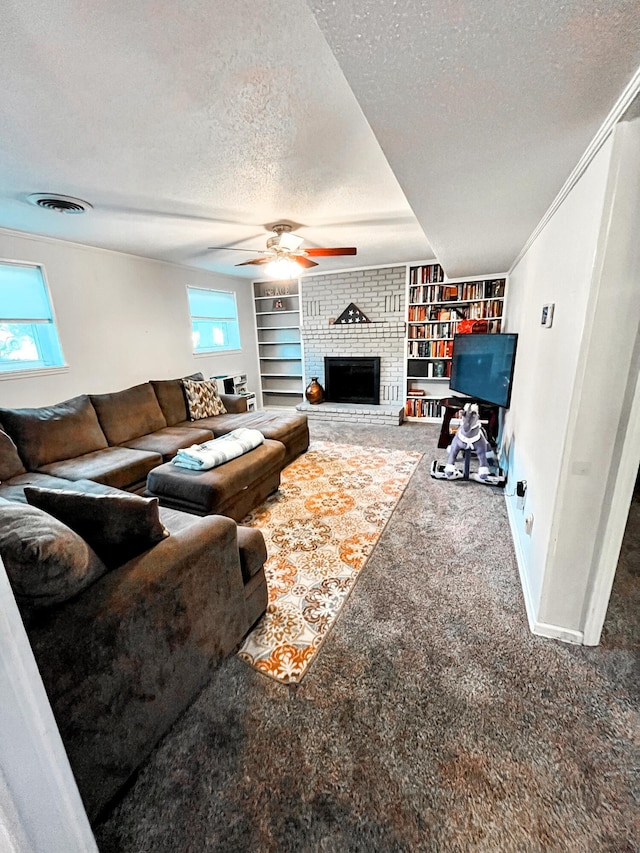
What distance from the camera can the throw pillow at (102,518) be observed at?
1.16 metres

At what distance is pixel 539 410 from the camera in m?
1.94

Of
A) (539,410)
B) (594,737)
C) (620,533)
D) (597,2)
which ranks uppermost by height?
(597,2)

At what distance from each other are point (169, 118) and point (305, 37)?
0.71m

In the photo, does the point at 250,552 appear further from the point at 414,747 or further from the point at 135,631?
the point at 414,747

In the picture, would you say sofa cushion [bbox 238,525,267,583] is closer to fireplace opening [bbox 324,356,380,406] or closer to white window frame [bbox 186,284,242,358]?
white window frame [bbox 186,284,242,358]

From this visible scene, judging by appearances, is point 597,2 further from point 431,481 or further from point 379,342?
point 379,342

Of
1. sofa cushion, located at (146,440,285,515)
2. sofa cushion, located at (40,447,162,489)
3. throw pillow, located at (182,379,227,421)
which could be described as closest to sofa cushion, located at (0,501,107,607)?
sofa cushion, located at (146,440,285,515)

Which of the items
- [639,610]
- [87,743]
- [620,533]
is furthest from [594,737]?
[87,743]

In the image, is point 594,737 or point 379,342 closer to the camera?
point 594,737

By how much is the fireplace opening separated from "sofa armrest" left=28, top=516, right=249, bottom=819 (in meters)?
4.22

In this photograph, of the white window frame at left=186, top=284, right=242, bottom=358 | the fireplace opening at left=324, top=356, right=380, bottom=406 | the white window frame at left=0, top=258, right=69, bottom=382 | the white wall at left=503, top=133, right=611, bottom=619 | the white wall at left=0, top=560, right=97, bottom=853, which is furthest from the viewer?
the fireplace opening at left=324, top=356, right=380, bottom=406

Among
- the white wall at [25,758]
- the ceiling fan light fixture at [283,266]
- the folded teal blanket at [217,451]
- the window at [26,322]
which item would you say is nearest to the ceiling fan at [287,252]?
the ceiling fan light fixture at [283,266]

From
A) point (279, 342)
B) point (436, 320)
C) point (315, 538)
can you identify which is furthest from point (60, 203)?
point (436, 320)

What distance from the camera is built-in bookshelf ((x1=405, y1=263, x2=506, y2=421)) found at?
4496mm
